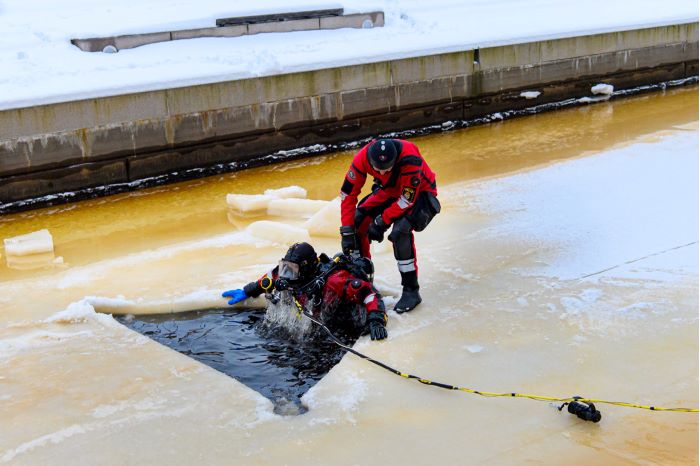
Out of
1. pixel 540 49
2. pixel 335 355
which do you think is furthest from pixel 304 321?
pixel 540 49

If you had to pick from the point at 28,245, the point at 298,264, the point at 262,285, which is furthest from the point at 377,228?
the point at 28,245

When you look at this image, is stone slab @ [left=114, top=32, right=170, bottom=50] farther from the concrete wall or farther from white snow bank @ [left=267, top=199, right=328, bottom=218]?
white snow bank @ [left=267, top=199, right=328, bottom=218]

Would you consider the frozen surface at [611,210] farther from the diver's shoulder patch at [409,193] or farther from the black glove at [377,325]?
the black glove at [377,325]

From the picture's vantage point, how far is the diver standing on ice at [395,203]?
5.76 metres

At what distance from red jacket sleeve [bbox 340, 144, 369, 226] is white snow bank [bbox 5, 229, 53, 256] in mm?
3342

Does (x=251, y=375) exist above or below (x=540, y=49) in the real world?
below

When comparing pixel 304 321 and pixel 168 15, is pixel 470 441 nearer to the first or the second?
pixel 304 321

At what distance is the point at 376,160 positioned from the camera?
570 centimetres

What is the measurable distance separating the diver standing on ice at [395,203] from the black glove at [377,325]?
0.33m

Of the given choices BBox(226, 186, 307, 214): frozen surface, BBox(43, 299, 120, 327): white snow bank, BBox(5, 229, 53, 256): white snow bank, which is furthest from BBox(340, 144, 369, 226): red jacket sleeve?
BBox(5, 229, 53, 256): white snow bank

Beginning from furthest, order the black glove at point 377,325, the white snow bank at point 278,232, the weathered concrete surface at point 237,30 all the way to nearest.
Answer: the weathered concrete surface at point 237,30
the white snow bank at point 278,232
the black glove at point 377,325

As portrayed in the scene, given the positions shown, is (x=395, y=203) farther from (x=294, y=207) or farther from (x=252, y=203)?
(x=252, y=203)

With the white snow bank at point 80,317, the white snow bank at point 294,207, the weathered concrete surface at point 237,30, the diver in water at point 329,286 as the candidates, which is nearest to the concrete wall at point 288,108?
the weathered concrete surface at point 237,30

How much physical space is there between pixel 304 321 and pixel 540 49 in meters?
9.96
